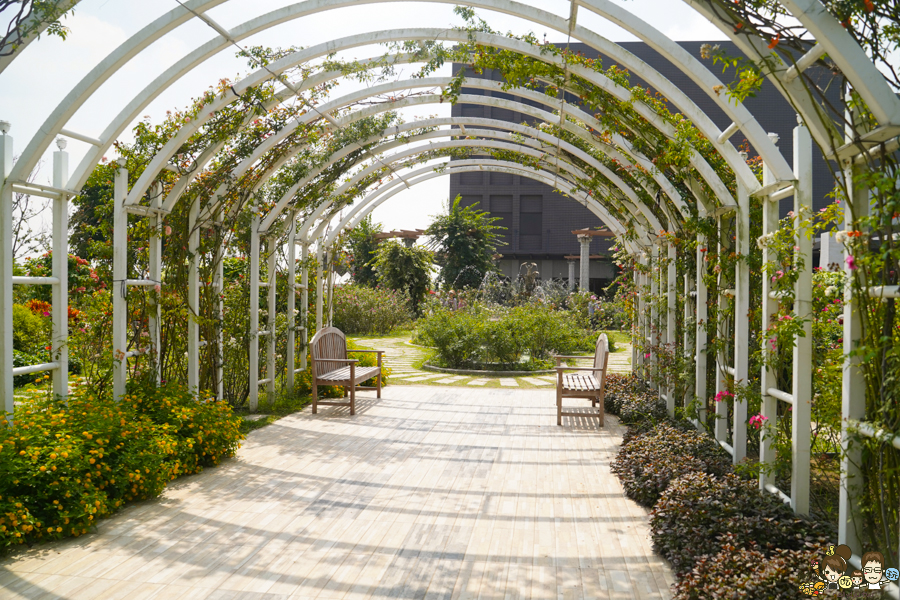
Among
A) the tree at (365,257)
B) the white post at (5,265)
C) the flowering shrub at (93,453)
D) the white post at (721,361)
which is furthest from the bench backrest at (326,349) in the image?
the tree at (365,257)

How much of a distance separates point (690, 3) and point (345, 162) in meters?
5.91

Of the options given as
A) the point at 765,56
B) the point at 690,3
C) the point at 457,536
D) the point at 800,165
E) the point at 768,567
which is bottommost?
the point at 457,536

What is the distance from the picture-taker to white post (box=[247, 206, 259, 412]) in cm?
798

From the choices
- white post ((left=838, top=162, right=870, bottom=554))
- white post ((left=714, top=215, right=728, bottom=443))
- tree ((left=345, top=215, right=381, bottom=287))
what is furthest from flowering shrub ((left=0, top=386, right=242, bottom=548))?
tree ((left=345, top=215, right=381, bottom=287))

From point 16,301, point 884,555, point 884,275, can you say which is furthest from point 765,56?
point 16,301

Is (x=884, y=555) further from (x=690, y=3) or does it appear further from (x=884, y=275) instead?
(x=690, y=3)

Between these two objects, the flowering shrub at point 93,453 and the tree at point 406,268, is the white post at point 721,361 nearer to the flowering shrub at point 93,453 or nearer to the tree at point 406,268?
the flowering shrub at point 93,453

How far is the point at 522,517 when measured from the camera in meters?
4.45

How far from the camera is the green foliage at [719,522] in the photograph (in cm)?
333

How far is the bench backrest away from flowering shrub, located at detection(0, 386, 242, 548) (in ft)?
7.61

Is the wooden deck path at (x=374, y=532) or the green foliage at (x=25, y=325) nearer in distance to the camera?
the wooden deck path at (x=374, y=532)

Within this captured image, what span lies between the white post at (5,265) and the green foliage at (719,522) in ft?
14.3

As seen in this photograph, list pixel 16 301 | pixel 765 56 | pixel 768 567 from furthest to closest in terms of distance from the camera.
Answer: pixel 16 301
pixel 765 56
pixel 768 567

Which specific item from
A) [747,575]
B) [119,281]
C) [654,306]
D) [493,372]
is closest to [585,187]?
[654,306]
